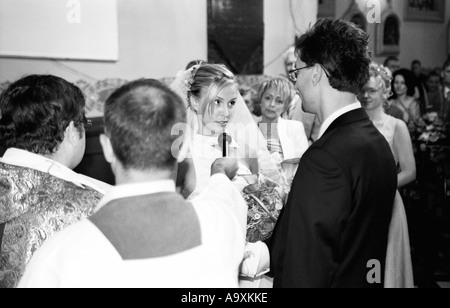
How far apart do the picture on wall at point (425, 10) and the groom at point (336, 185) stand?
10360 mm

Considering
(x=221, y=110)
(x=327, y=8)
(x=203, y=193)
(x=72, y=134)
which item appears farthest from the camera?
(x=327, y=8)

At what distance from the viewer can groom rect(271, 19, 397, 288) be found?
1668mm

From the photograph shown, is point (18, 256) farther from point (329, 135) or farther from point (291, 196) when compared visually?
point (329, 135)

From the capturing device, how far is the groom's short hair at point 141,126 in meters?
1.32

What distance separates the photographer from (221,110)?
2.71 metres

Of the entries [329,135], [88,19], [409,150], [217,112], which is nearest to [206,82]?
[217,112]

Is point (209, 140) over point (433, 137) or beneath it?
over

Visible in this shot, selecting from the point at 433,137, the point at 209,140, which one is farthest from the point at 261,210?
the point at 433,137

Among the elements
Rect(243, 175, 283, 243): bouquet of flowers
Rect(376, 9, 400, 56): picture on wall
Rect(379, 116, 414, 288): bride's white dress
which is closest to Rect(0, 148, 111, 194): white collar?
Rect(243, 175, 283, 243): bouquet of flowers

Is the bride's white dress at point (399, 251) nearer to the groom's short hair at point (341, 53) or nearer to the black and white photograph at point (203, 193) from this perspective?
the black and white photograph at point (203, 193)

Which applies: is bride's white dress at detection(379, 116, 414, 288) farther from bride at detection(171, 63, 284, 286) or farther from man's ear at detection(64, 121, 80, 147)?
man's ear at detection(64, 121, 80, 147)

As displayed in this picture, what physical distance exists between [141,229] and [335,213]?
25.3 inches

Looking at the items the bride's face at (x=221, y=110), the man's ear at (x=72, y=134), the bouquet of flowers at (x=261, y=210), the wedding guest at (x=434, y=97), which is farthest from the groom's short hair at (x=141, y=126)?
the wedding guest at (x=434, y=97)

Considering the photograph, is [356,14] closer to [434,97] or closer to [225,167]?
[434,97]
